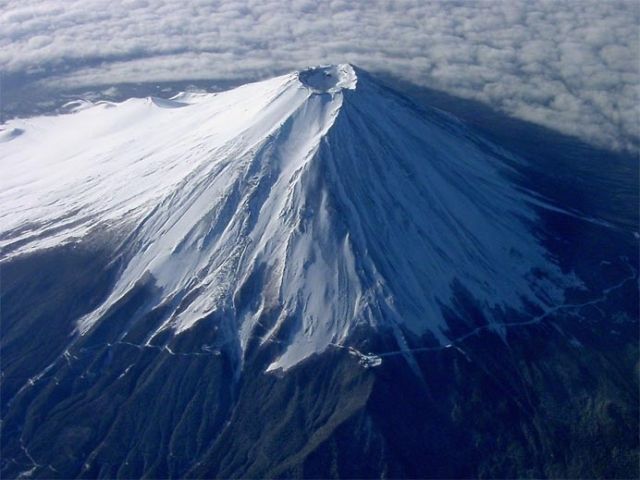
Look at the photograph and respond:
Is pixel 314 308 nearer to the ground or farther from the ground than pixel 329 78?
nearer to the ground

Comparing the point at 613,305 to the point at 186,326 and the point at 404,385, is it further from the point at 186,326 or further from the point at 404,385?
the point at 186,326

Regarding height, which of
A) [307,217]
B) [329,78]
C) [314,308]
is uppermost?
[329,78]

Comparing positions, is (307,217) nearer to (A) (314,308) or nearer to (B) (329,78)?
(A) (314,308)

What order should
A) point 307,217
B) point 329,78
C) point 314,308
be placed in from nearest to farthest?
point 314,308 → point 307,217 → point 329,78

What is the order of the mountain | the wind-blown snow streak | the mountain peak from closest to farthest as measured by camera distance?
the mountain, the wind-blown snow streak, the mountain peak

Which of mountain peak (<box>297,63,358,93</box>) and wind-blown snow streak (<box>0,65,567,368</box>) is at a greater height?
mountain peak (<box>297,63,358,93</box>)

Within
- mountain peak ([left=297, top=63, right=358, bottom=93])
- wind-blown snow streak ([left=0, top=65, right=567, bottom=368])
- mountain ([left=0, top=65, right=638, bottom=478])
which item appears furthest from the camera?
mountain peak ([left=297, top=63, right=358, bottom=93])

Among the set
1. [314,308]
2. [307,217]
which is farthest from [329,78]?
[314,308]
